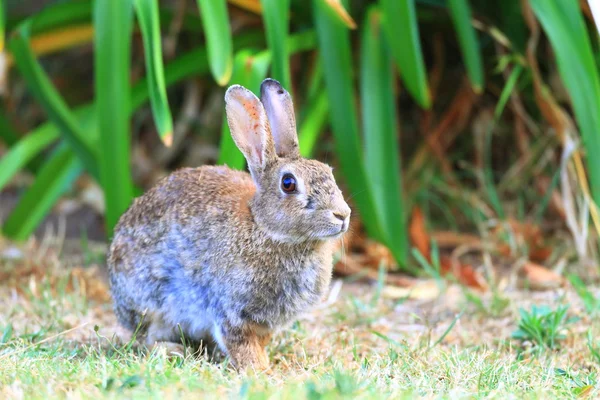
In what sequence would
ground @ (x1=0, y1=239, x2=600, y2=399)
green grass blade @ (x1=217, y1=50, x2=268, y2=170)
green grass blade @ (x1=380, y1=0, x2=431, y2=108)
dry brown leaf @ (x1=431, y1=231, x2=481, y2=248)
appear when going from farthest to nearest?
1. dry brown leaf @ (x1=431, y1=231, x2=481, y2=248)
2. green grass blade @ (x1=380, y1=0, x2=431, y2=108)
3. green grass blade @ (x1=217, y1=50, x2=268, y2=170)
4. ground @ (x1=0, y1=239, x2=600, y2=399)

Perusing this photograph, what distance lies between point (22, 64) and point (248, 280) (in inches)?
81.3

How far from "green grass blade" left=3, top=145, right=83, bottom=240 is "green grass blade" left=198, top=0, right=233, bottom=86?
1.42 meters

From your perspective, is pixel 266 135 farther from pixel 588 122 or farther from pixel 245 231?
pixel 588 122

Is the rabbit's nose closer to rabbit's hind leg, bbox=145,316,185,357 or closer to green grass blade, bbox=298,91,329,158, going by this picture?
rabbit's hind leg, bbox=145,316,185,357

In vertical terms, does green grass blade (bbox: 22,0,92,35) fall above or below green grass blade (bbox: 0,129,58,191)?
above

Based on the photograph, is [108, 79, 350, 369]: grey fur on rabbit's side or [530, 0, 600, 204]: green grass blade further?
[530, 0, 600, 204]: green grass blade

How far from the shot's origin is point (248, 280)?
119 inches

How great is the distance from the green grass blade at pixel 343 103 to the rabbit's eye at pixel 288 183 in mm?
1334

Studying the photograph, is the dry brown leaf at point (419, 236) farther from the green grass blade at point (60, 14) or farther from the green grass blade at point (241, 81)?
the green grass blade at point (60, 14)

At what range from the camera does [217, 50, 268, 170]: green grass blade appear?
3.94 m

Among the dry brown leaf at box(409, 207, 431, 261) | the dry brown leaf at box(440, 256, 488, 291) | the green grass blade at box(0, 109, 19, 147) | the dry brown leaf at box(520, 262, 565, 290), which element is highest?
the green grass blade at box(0, 109, 19, 147)

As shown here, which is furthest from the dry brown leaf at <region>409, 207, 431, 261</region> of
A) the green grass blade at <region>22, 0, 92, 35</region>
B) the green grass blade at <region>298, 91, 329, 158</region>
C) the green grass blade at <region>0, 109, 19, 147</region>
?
the green grass blade at <region>0, 109, 19, 147</region>

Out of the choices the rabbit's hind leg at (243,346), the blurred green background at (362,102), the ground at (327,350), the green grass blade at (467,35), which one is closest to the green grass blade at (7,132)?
the blurred green background at (362,102)

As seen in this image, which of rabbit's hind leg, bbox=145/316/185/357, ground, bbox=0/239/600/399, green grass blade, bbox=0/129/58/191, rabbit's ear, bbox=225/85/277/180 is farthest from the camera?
green grass blade, bbox=0/129/58/191
